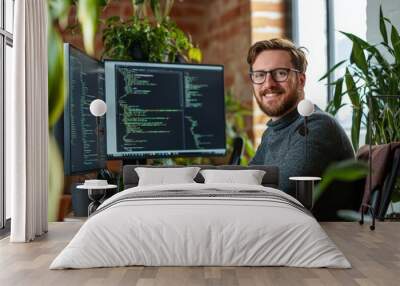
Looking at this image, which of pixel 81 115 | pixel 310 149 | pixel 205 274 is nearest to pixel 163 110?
pixel 81 115

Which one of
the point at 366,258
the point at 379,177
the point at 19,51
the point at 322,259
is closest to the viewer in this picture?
the point at 322,259

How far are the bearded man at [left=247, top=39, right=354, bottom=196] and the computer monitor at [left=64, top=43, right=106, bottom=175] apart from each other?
4.09ft

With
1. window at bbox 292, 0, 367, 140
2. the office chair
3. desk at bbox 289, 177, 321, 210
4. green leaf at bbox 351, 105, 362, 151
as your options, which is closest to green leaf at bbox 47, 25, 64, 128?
the office chair

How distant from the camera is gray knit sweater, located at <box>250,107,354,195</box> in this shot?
455cm

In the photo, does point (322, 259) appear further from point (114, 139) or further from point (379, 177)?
point (114, 139)

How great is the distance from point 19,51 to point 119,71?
81cm

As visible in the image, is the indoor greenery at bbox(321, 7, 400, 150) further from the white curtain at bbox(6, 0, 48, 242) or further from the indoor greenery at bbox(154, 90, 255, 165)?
the white curtain at bbox(6, 0, 48, 242)

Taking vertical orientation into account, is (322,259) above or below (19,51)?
below

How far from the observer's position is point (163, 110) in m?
4.70

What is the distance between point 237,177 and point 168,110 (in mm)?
734

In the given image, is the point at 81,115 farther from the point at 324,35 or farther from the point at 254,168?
the point at 324,35

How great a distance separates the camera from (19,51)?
13.3ft

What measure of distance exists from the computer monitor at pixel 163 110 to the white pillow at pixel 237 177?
379mm

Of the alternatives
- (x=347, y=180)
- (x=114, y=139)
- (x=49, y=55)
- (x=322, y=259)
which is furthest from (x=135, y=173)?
(x=322, y=259)
